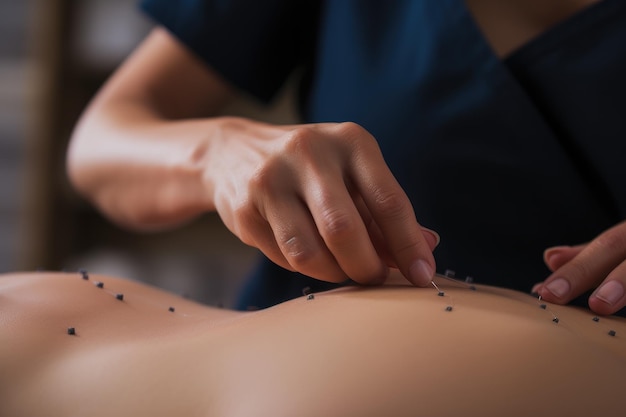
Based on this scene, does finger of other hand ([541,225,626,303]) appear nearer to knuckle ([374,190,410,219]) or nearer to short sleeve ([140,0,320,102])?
knuckle ([374,190,410,219])

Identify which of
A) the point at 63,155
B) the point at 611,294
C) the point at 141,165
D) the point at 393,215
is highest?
the point at 63,155

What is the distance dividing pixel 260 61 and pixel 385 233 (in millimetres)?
560

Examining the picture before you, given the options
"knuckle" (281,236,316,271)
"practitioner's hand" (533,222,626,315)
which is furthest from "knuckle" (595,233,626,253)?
"knuckle" (281,236,316,271)

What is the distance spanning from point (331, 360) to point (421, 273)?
0.13 m

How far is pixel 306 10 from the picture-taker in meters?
0.98

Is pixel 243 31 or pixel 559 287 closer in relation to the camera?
pixel 559 287

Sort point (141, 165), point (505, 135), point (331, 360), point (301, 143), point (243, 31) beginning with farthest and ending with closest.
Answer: point (243, 31), point (141, 165), point (505, 135), point (301, 143), point (331, 360)

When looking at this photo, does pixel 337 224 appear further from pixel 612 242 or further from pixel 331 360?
pixel 612 242

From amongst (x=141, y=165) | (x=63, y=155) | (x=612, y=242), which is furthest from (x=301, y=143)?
(x=63, y=155)

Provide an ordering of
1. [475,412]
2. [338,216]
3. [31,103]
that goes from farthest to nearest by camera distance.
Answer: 1. [31,103]
2. [338,216]
3. [475,412]

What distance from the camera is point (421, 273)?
1.62ft

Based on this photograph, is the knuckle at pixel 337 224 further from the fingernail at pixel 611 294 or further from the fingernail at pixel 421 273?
the fingernail at pixel 611 294

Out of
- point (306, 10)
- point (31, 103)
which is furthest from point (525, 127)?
point (31, 103)

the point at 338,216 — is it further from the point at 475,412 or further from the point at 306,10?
the point at 306,10
